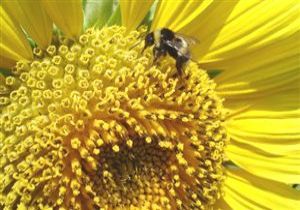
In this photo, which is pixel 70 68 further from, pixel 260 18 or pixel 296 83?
pixel 296 83

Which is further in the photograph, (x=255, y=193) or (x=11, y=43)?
(x=255, y=193)

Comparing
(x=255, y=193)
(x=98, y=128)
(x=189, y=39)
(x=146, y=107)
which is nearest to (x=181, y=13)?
(x=189, y=39)

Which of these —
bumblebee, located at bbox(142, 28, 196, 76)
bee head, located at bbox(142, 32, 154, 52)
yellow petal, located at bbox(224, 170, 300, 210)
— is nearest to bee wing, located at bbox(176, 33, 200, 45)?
bumblebee, located at bbox(142, 28, 196, 76)

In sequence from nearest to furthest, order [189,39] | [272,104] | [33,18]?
1. [33,18]
2. [189,39]
3. [272,104]

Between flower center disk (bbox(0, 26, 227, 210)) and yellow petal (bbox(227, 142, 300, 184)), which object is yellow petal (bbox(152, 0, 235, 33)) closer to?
flower center disk (bbox(0, 26, 227, 210))

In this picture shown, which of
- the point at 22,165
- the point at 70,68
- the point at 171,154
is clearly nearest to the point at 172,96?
the point at 171,154

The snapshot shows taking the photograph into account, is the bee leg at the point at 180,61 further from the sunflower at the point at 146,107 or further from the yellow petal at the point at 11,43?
the yellow petal at the point at 11,43

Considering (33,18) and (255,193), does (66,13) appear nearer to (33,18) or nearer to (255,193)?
(33,18)
